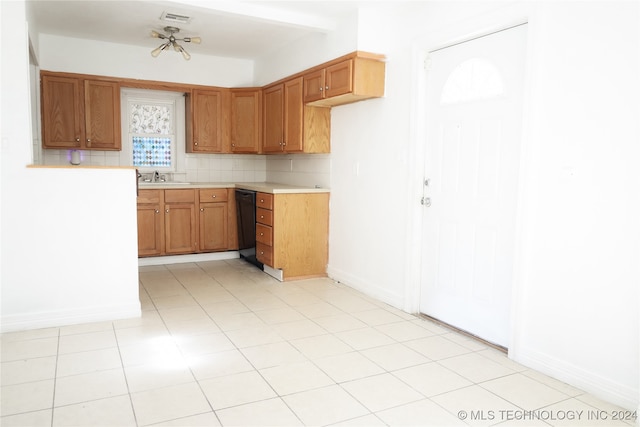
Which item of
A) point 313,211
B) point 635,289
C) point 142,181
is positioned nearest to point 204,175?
point 142,181

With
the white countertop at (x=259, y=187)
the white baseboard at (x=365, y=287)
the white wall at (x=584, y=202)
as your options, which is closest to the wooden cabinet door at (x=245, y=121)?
the white countertop at (x=259, y=187)

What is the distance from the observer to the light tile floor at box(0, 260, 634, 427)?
2.13 meters

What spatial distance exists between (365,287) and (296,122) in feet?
6.00

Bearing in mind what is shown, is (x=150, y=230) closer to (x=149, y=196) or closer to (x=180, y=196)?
(x=149, y=196)

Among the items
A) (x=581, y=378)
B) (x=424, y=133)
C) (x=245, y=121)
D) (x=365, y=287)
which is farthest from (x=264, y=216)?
(x=581, y=378)

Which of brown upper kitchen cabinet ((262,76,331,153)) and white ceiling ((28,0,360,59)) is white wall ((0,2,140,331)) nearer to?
white ceiling ((28,0,360,59))

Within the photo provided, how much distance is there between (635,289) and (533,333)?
2.14 feet

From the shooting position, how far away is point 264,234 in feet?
15.7

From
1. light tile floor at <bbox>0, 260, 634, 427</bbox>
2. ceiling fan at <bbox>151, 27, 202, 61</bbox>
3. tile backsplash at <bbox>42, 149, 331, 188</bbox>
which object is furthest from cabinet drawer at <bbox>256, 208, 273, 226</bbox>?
ceiling fan at <bbox>151, 27, 202, 61</bbox>

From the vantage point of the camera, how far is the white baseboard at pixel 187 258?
532 centimetres

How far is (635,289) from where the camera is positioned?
2.18 meters

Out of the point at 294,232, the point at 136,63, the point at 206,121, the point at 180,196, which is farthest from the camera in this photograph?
the point at 206,121

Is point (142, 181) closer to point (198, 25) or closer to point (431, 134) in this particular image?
point (198, 25)

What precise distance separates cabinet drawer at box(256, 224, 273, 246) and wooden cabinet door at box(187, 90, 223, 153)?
4.75ft
